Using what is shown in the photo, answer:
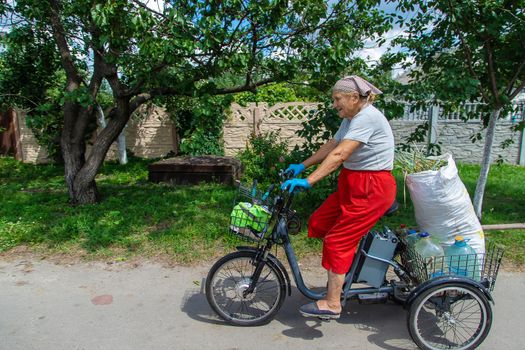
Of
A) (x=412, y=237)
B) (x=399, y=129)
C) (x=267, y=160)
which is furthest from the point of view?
(x=399, y=129)

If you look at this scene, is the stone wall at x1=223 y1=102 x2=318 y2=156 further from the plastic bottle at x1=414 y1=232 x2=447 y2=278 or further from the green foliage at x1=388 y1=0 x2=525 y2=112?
the plastic bottle at x1=414 y1=232 x2=447 y2=278

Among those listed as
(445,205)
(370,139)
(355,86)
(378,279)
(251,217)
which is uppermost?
(355,86)

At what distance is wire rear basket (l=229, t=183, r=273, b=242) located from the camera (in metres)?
2.64

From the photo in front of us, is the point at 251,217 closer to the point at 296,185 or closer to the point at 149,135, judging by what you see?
the point at 296,185

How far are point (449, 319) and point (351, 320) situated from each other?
690 mm

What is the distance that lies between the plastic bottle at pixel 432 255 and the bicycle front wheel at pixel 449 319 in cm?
12

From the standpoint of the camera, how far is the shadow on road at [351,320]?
277 cm

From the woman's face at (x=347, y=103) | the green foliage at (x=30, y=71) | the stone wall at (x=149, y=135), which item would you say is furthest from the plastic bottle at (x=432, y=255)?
the stone wall at (x=149, y=135)

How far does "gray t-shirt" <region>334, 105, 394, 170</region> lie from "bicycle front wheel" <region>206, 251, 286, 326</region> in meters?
0.98

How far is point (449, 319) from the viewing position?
2668 mm

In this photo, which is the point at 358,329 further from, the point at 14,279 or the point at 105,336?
the point at 14,279

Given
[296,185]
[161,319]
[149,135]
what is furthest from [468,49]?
[149,135]

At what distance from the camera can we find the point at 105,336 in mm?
2807

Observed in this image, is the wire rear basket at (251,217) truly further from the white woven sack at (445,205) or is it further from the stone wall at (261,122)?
the stone wall at (261,122)
